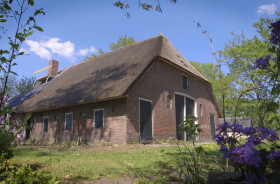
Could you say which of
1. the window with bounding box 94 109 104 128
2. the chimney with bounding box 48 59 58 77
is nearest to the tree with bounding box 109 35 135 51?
the chimney with bounding box 48 59 58 77

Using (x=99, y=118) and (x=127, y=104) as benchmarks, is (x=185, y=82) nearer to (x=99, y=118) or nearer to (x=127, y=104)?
(x=127, y=104)

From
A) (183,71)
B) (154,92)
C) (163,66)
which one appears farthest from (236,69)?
(154,92)

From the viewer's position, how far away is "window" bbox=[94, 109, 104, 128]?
1305 cm

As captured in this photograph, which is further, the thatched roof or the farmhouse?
the farmhouse

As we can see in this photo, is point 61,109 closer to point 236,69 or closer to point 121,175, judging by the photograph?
point 121,175

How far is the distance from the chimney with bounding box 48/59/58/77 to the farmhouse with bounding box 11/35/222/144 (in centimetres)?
727

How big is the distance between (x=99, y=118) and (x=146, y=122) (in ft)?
9.25

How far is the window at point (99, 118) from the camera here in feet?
42.8

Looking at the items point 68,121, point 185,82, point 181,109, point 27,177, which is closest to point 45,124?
point 68,121

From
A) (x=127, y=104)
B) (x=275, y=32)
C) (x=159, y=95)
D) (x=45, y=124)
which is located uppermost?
(x=159, y=95)

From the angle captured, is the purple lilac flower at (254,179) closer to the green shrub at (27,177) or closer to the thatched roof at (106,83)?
the green shrub at (27,177)

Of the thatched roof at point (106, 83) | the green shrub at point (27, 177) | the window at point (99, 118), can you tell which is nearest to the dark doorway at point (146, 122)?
the thatched roof at point (106, 83)

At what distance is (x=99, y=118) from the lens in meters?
13.2

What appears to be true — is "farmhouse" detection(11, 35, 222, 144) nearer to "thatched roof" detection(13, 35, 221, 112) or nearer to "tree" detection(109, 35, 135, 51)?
"thatched roof" detection(13, 35, 221, 112)
